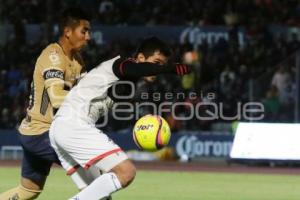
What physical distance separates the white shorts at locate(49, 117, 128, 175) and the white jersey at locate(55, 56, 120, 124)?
0.30 ft

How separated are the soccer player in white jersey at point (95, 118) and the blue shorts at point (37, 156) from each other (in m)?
0.45

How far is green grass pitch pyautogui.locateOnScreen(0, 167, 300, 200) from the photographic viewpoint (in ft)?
40.9

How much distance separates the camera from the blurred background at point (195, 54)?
20.0 m

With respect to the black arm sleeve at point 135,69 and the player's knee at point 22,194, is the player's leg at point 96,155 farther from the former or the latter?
the player's knee at point 22,194

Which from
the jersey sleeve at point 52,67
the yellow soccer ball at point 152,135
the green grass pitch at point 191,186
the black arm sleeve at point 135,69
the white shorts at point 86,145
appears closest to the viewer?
the black arm sleeve at point 135,69

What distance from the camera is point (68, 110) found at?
8273mm

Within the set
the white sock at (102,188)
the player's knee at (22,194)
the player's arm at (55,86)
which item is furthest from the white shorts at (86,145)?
the player's knee at (22,194)

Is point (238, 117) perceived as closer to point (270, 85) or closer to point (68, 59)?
point (270, 85)

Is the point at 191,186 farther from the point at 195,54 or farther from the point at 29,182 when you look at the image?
the point at 195,54

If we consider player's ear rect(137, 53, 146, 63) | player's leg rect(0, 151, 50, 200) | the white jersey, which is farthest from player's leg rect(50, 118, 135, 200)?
player's leg rect(0, 151, 50, 200)

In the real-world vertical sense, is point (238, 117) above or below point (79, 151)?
below

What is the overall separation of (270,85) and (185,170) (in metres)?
3.14

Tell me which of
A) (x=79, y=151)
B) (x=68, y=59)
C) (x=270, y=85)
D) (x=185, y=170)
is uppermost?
(x=68, y=59)

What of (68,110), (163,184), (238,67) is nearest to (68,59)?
(68,110)
